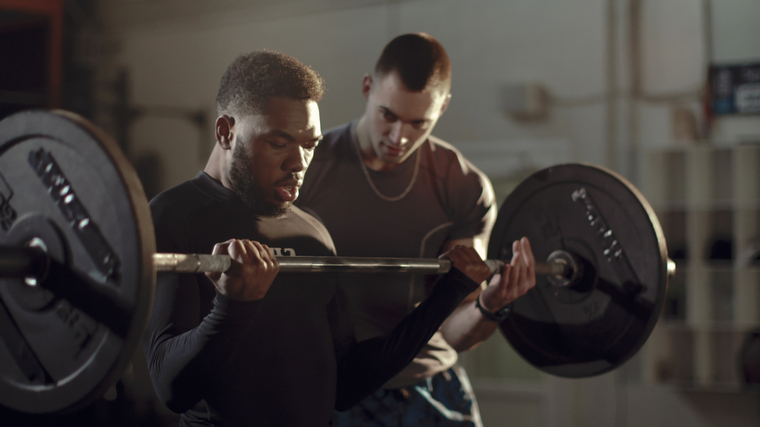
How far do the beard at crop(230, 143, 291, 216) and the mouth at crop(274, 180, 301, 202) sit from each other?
27 millimetres

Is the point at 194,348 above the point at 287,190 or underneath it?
underneath

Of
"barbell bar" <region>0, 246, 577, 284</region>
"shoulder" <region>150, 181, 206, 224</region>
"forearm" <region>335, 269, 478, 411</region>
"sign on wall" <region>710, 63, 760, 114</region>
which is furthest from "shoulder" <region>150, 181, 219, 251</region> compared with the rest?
"sign on wall" <region>710, 63, 760, 114</region>

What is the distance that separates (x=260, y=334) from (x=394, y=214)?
39cm

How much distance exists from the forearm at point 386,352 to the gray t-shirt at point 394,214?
0.11 meters

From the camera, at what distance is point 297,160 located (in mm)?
986

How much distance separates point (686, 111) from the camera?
3209mm

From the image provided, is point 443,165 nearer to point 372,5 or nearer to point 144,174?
point 372,5

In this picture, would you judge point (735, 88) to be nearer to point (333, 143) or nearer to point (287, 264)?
point (333, 143)

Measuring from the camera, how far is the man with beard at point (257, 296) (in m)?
0.83

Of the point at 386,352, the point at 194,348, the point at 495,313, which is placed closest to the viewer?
the point at 194,348

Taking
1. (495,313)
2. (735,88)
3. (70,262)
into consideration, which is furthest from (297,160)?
(735,88)

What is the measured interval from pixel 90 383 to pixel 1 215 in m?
0.24

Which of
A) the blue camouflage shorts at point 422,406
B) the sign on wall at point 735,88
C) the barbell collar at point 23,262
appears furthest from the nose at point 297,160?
the sign on wall at point 735,88

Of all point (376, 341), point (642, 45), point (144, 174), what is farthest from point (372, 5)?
point (642, 45)
